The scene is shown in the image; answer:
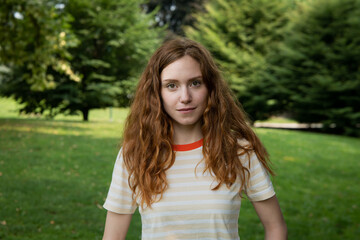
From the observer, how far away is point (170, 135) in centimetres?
180

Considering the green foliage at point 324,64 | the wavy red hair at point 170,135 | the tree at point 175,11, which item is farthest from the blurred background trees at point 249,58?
the wavy red hair at point 170,135

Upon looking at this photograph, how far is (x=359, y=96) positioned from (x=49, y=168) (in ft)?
43.8

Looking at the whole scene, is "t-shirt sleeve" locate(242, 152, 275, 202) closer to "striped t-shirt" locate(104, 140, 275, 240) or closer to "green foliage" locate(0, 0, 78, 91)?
"striped t-shirt" locate(104, 140, 275, 240)

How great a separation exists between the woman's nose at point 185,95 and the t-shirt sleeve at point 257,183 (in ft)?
1.22

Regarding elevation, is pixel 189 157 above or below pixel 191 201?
above

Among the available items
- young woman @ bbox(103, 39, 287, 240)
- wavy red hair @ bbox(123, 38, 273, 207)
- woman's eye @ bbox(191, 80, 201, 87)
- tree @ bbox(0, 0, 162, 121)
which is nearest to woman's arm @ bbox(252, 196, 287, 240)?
young woman @ bbox(103, 39, 287, 240)

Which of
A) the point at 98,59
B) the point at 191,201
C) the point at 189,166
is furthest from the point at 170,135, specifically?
the point at 98,59

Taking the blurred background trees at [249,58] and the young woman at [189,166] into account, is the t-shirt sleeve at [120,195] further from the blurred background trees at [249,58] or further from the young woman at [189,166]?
the blurred background trees at [249,58]

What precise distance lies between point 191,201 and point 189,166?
156 mm

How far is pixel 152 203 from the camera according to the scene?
65.4 inches

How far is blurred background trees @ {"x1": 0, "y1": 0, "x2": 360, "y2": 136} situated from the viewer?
53.1 feet

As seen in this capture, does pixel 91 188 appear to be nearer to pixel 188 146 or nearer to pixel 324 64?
pixel 188 146

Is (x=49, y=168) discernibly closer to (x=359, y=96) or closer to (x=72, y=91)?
(x=72, y=91)

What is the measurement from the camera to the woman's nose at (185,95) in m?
1.67
